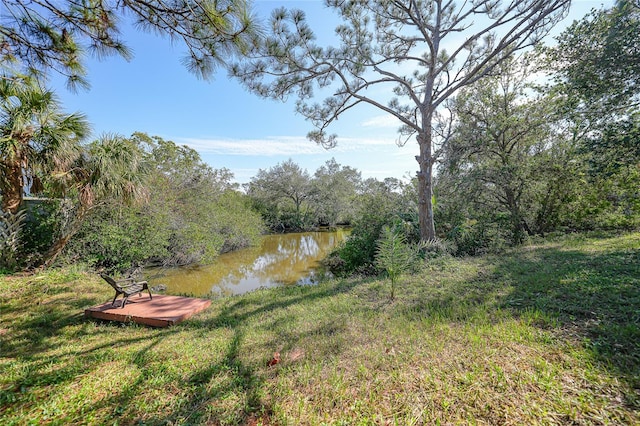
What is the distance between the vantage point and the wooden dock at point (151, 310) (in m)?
3.28

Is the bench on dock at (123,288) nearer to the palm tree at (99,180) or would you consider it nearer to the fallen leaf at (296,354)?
the palm tree at (99,180)

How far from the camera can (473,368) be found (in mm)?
1752

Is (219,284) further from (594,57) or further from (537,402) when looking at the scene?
(594,57)

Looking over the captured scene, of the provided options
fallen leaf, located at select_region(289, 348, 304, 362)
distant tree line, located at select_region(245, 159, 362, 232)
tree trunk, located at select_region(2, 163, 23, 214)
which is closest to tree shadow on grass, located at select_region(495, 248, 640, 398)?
fallen leaf, located at select_region(289, 348, 304, 362)

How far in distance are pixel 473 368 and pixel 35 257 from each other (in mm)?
8107

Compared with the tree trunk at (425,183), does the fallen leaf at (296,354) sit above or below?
below

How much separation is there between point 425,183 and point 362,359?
4960mm

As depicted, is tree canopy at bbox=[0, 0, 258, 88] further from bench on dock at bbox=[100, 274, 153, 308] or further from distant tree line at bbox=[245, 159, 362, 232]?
distant tree line at bbox=[245, 159, 362, 232]

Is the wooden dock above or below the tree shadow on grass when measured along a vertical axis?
below

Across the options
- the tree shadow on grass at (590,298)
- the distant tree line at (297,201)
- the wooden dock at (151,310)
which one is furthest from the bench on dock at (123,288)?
the distant tree line at (297,201)

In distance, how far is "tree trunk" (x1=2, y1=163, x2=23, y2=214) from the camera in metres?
4.24

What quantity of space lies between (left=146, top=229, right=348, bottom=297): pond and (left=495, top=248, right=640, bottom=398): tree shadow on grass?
194 inches

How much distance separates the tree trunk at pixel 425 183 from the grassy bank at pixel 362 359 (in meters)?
2.49

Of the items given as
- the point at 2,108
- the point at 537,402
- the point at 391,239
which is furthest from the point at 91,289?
the point at 537,402
